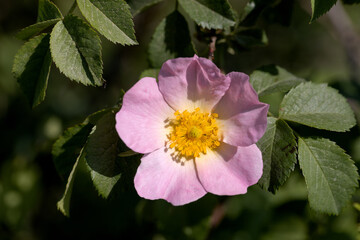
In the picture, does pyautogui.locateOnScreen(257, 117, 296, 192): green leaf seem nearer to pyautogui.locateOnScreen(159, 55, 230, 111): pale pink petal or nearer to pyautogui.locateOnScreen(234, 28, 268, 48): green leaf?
pyautogui.locateOnScreen(159, 55, 230, 111): pale pink petal

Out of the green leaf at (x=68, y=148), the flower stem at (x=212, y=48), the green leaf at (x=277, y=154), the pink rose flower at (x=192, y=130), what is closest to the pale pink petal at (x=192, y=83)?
the pink rose flower at (x=192, y=130)

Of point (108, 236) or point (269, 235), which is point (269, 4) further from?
point (108, 236)

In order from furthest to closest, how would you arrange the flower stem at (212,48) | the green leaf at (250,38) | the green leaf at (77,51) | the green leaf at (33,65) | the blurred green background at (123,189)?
the blurred green background at (123,189) → the green leaf at (250,38) → the flower stem at (212,48) → the green leaf at (33,65) → the green leaf at (77,51)

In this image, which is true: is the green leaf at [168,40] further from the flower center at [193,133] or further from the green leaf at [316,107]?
the green leaf at [316,107]

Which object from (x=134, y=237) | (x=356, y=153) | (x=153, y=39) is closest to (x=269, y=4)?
(x=153, y=39)

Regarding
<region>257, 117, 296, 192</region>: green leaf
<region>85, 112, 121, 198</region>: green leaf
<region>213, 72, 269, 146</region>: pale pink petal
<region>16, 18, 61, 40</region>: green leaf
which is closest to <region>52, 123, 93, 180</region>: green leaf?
<region>85, 112, 121, 198</region>: green leaf

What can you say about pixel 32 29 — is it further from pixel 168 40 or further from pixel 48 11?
pixel 168 40
